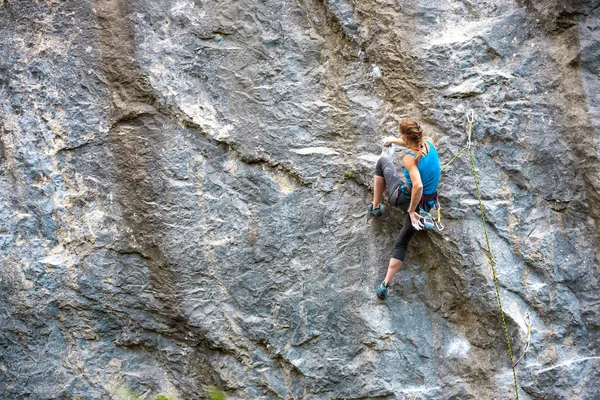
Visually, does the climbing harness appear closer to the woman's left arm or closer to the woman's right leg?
the woman's right leg

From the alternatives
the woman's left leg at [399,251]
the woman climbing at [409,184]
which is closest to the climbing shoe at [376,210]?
the woman climbing at [409,184]

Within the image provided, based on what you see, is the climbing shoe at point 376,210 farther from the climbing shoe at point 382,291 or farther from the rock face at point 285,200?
the climbing shoe at point 382,291

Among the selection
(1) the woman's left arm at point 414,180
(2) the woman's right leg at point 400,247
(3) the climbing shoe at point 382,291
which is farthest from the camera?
(3) the climbing shoe at point 382,291

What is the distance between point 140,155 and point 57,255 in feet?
3.67

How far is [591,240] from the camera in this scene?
507 cm

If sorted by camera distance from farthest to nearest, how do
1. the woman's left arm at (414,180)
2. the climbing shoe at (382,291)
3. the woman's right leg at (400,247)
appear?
the climbing shoe at (382,291) → the woman's right leg at (400,247) → the woman's left arm at (414,180)

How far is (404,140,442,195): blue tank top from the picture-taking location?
471 centimetres

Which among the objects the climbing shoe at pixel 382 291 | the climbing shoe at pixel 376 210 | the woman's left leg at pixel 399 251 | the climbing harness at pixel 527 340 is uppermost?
the climbing shoe at pixel 376 210

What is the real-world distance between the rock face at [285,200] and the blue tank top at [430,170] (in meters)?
0.32

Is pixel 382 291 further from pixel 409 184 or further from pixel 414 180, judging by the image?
pixel 414 180

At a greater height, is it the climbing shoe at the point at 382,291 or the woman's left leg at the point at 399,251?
the woman's left leg at the point at 399,251

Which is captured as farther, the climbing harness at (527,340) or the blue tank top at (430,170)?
the climbing harness at (527,340)

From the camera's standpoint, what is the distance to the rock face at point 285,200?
198 inches

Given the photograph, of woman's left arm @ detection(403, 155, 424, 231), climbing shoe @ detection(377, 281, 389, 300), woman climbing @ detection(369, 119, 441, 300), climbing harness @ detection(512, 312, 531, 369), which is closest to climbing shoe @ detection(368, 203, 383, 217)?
woman climbing @ detection(369, 119, 441, 300)
